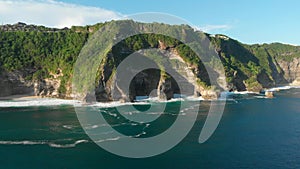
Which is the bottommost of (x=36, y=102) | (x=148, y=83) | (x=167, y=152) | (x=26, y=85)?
(x=167, y=152)

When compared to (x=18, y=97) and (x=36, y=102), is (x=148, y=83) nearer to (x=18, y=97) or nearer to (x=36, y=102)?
(x=36, y=102)

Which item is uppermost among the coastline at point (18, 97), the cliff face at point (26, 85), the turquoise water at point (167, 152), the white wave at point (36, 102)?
the cliff face at point (26, 85)

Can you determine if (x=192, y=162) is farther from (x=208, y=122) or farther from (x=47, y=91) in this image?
(x=47, y=91)

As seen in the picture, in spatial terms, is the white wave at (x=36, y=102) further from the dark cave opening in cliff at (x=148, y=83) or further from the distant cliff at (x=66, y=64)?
the dark cave opening in cliff at (x=148, y=83)

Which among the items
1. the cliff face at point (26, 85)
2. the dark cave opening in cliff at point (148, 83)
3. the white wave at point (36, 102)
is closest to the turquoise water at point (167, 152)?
the white wave at point (36, 102)

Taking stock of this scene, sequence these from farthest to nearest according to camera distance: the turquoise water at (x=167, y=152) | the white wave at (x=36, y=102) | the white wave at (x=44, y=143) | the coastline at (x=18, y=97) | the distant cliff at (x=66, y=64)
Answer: the distant cliff at (x=66, y=64), the coastline at (x=18, y=97), the white wave at (x=36, y=102), the white wave at (x=44, y=143), the turquoise water at (x=167, y=152)

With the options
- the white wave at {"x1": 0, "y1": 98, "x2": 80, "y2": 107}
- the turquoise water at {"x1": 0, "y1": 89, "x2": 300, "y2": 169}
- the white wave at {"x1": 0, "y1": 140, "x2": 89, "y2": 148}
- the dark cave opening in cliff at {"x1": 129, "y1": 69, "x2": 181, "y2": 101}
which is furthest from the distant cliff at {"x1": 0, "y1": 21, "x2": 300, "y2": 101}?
the white wave at {"x1": 0, "y1": 140, "x2": 89, "y2": 148}

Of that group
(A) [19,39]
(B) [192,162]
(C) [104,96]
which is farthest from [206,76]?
(B) [192,162]

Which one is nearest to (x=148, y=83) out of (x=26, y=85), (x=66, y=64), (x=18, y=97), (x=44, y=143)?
(x=66, y=64)
